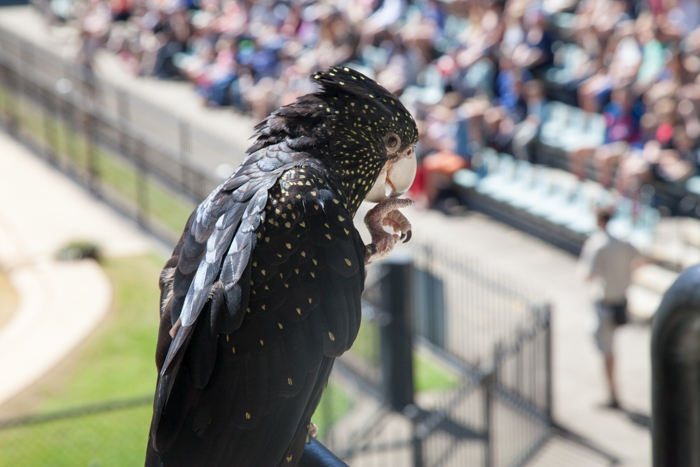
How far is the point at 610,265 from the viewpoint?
778cm

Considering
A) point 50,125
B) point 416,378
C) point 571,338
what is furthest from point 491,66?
point 50,125

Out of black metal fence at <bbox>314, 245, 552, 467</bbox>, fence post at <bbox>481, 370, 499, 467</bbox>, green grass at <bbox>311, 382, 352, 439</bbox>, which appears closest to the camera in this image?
fence post at <bbox>481, 370, 499, 467</bbox>

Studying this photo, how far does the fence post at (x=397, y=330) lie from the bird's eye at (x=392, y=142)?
17.3ft

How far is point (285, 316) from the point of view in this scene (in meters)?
2.22

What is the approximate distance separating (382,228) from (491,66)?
11.2 m

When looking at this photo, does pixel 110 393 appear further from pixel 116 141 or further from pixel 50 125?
pixel 50 125

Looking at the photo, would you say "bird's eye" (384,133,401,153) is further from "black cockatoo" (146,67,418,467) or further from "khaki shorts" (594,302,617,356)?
"khaki shorts" (594,302,617,356)

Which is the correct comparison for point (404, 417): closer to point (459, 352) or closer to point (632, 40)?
point (459, 352)

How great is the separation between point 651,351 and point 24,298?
405 inches

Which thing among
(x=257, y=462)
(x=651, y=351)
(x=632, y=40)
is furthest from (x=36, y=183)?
(x=651, y=351)

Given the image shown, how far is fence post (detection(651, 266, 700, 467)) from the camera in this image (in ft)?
4.58

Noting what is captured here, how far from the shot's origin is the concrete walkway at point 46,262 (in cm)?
931

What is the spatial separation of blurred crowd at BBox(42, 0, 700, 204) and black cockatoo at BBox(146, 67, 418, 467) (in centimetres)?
841

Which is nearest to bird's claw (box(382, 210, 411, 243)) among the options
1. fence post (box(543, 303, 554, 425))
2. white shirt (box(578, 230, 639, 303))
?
fence post (box(543, 303, 554, 425))
